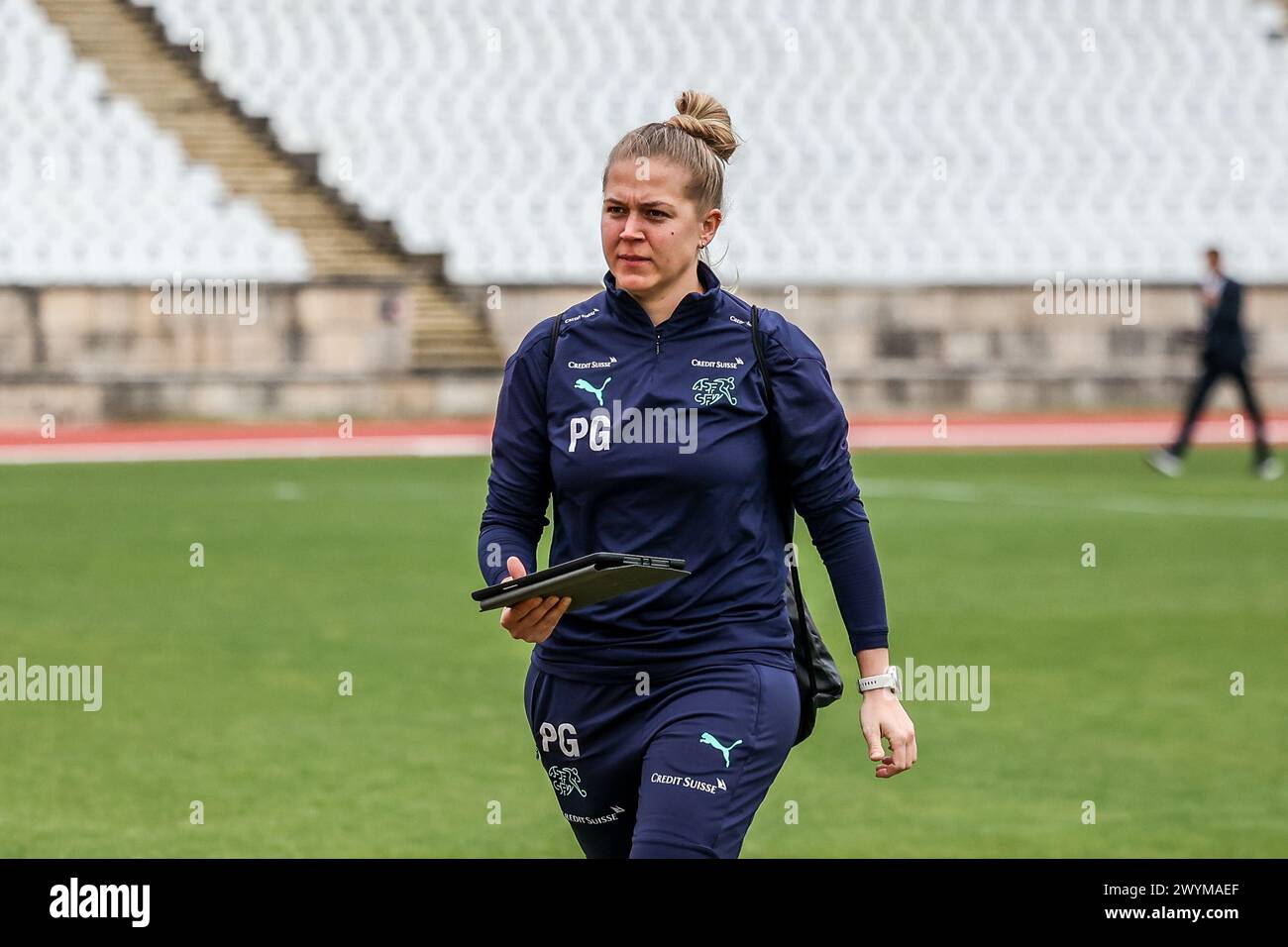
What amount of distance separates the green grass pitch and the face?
287 cm

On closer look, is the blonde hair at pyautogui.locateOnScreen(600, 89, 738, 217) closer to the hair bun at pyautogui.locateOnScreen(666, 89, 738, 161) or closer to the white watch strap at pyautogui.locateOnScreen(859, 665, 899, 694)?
the hair bun at pyautogui.locateOnScreen(666, 89, 738, 161)

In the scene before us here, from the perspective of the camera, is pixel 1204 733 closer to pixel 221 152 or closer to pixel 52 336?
pixel 52 336

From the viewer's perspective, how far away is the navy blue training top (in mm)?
3947

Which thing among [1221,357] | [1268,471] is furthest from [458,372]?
[1268,471]

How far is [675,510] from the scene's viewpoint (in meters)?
3.94

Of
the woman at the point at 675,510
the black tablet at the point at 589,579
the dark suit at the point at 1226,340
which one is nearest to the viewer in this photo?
the black tablet at the point at 589,579

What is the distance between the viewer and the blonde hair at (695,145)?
398 centimetres

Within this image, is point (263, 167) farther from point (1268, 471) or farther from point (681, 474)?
point (681, 474)

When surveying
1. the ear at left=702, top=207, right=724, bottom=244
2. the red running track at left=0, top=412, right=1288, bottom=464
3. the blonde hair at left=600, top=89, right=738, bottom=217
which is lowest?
the red running track at left=0, top=412, right=1288, bottom=464

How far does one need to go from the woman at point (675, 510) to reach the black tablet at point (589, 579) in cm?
11

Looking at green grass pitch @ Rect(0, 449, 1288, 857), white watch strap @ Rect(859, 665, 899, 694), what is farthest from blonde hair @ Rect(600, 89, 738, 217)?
green grass pitch @ Rect(0, 449, 1288, 857)

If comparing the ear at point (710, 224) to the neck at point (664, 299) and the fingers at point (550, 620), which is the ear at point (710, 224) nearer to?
Result: the neck at point (664, 299)

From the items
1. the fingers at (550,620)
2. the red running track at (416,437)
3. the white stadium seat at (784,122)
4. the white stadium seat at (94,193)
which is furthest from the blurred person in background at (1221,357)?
the fingers at (550,620)
